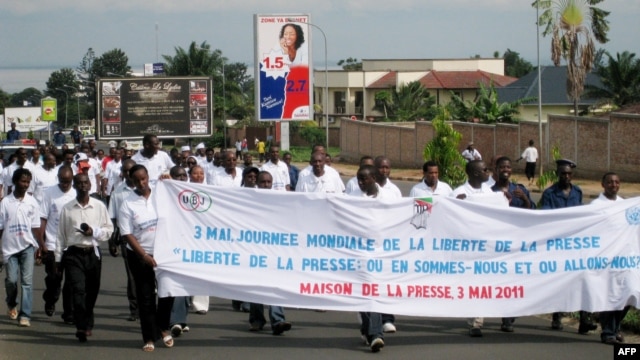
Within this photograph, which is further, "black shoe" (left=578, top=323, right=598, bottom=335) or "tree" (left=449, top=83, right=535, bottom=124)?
"tree" (left=449, top=83, right=535, bottom=124)

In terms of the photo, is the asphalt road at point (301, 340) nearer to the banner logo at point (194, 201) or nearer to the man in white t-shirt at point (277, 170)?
the banner logo at point (194, 201)

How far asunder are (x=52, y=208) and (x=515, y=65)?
131445 mm

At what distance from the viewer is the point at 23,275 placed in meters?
10.7

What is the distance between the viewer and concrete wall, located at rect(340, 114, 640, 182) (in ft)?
119

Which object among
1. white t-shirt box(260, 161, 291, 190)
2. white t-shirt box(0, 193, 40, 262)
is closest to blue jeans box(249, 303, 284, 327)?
white t-shirt box(0, 193, 40, 262)

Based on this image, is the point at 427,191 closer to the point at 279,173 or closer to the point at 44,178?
the point at 279,173

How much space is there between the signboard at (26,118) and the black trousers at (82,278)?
8154 cm

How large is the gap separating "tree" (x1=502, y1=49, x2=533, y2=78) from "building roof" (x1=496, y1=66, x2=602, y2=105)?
178 ft

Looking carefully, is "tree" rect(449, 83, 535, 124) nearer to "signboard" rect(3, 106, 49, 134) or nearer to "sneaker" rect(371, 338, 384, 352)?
"sneaker" rect(371, 338, 384, 352)

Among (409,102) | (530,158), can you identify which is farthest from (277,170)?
(409,102)

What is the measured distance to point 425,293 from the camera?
9.46m

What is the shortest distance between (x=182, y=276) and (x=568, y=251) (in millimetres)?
3731

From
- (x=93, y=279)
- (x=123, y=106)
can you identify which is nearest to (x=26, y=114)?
(x=123, y=106)

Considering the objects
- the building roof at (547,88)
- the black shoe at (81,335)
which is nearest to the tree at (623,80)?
Result: the building roof at (547,88)
